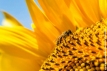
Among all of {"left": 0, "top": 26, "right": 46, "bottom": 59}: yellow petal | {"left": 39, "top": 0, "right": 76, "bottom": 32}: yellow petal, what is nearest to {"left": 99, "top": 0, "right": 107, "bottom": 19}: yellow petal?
{"left": 39, "top": 0, "right": 76, "bottom": 32}: yellow petal

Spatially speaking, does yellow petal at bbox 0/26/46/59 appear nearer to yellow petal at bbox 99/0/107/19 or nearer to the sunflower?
the sunflower

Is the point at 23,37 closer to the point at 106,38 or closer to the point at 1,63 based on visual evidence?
the point at 1,63

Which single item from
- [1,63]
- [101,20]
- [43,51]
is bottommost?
[1,63]

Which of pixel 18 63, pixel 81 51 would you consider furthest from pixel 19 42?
pixel 81 51

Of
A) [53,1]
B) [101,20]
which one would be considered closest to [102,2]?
[101,20]

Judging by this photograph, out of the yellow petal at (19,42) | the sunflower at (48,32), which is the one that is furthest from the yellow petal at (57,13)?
the yellow petal at (19,42)

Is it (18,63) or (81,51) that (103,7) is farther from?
(18,63)
